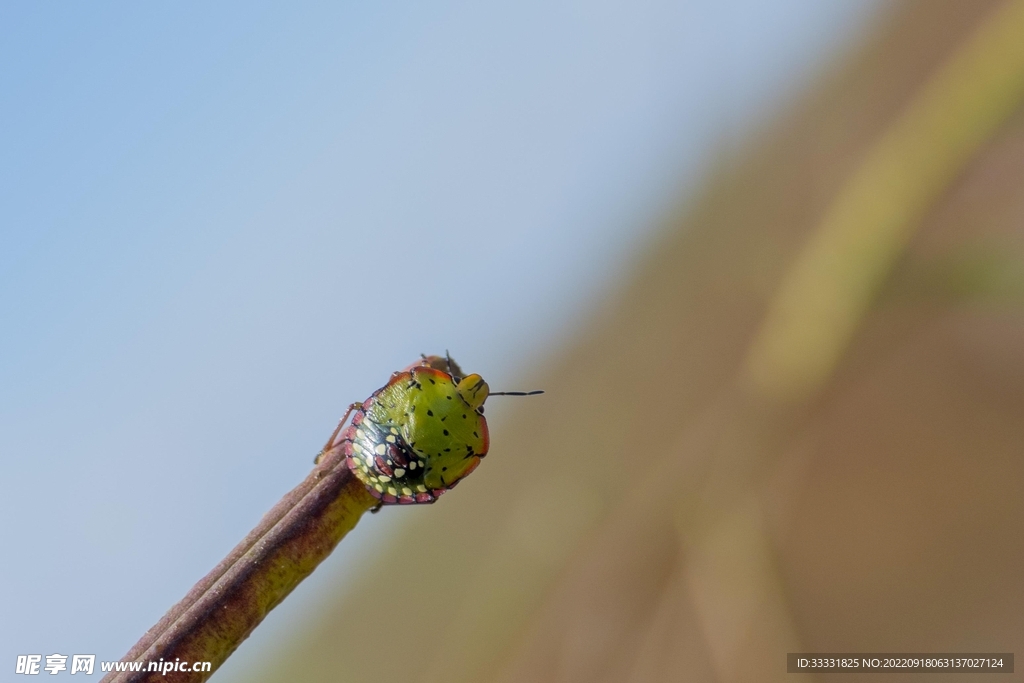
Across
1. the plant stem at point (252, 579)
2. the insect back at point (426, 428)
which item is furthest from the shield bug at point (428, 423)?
the plant stem at point (252, 579)

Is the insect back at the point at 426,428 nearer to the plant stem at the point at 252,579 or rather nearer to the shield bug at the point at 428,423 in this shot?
the shield bug at the point at 428,423

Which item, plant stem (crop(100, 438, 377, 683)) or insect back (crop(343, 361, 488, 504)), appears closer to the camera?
plant stem (crop(100, 438, 377, 683))

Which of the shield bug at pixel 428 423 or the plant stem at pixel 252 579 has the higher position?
the shield bug at pixel 428 423

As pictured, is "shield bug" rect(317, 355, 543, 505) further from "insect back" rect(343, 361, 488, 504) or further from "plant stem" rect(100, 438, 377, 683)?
"plant stem" rect(100, 438, 377, 683)

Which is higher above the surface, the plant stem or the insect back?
the insect back

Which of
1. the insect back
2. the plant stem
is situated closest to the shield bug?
the insect back

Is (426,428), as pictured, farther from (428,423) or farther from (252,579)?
(252,579)

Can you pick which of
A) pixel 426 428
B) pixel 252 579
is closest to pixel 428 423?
pixel 426 428

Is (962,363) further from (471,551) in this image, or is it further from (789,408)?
(471,551)
